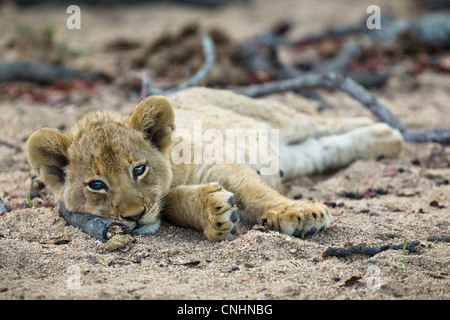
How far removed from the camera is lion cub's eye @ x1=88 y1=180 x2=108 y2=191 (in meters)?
3.49

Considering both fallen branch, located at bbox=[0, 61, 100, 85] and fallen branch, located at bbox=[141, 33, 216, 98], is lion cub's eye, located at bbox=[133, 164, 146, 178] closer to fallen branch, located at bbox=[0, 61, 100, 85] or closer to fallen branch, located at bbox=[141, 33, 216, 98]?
fallen branch, located at bbox=[141, 33, 216, 98]

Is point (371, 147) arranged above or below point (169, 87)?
below

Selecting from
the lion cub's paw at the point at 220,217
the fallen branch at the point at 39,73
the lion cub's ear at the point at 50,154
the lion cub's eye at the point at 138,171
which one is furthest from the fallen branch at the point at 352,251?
the fallen branch at the point at 39,73

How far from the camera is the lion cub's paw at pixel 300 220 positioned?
3566 mm

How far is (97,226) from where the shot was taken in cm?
343

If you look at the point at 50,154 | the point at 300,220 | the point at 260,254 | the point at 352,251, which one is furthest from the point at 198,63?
the point at 352,251

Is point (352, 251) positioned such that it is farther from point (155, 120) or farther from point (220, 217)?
point (155, 120)

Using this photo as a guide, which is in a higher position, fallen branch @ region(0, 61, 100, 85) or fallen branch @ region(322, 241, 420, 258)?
fallen branch @ region(0, 61, 100, 85)

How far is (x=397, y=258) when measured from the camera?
311 cm

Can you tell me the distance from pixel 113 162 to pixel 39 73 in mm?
5352

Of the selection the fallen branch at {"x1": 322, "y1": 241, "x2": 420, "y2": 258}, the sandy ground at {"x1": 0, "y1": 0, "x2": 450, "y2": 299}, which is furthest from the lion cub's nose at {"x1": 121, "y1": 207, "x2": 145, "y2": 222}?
the fallen branch at {"x1": 322, "y1": 241, "x2": 420, "y2": 258}
